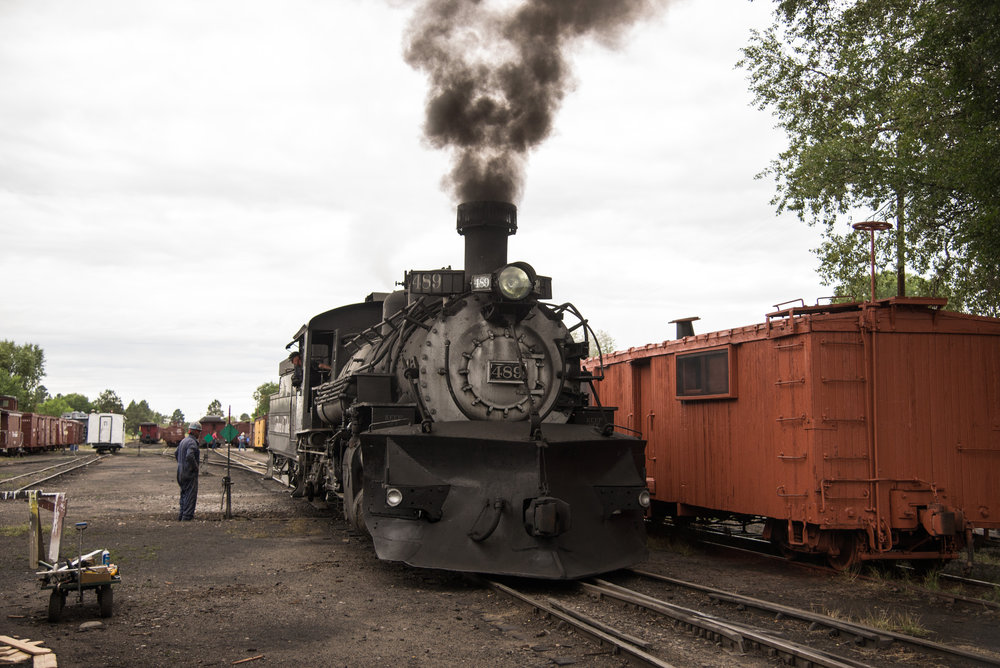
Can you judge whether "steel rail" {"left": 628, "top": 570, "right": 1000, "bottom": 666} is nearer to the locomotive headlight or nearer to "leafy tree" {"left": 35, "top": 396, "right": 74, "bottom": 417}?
the locomotive headlight

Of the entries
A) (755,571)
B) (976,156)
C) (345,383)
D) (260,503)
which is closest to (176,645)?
(345,383)

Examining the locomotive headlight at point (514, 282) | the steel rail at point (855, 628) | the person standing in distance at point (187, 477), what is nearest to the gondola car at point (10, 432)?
the person standing in distance at point (187, 477)

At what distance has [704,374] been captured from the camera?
10352 mm

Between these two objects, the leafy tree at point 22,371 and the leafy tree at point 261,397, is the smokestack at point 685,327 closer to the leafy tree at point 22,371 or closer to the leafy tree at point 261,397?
the leafy tree at point 22,371

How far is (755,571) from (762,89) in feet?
38.9

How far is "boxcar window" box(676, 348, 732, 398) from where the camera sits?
32.5 feet

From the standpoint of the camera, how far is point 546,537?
7.29 m

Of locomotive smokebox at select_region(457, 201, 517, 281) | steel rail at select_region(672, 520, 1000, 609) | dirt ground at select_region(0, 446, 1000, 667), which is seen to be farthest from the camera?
locomotive smokebox at select_region(457, 201, 517, 281)

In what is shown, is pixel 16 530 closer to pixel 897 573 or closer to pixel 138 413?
pixel 897 573

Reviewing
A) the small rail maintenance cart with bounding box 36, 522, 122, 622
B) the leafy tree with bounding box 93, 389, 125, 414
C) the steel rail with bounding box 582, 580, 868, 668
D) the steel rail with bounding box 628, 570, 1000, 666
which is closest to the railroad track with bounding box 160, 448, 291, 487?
the small rail maintenance cart with bounding box 36, 522, 122, 622

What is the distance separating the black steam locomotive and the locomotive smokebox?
13 mm

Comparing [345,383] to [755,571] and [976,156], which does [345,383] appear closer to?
[755,571]

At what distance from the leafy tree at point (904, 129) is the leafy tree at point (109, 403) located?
143 m

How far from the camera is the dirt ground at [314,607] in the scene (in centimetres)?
544
